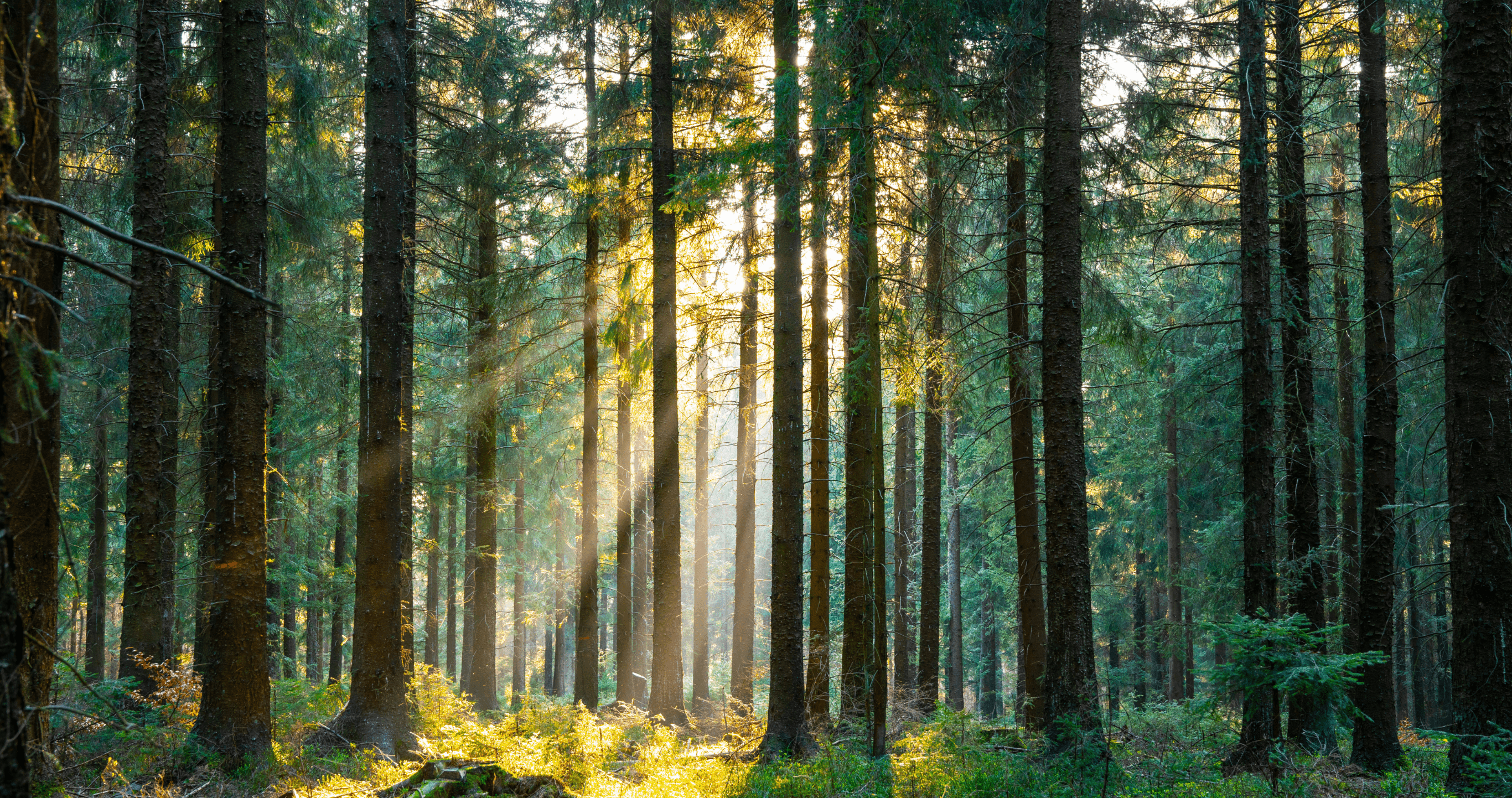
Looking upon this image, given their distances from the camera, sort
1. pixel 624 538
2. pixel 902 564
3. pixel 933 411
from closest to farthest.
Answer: pixel 933 411
pixel 624 538
pixel 902 564

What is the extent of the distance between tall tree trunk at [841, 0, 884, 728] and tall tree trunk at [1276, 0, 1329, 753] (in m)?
5.20

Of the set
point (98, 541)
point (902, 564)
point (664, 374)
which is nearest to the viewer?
point (664, 374)

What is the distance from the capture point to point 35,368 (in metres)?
2.61

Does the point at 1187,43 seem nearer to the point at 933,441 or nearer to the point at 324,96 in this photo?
the point at 933,441

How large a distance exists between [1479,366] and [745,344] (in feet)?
30.0

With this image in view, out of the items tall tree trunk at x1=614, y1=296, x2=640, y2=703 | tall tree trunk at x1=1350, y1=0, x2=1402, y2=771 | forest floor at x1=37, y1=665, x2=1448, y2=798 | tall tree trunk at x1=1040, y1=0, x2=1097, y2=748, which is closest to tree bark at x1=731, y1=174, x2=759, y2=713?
tall tree trunk at x1=614, y1=296, x2=640, y2=703

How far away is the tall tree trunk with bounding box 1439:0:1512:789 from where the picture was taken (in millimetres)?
6590

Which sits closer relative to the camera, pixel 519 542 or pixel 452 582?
pixel 519 542

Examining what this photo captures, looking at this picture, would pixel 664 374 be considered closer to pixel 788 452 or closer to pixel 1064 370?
pixel 788 452

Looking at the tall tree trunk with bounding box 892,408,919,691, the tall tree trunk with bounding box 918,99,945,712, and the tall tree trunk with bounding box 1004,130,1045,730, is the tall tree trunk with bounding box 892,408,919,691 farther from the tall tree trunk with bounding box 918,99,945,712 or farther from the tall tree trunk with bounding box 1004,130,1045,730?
the tall tree trunk with bounding box 1004,130,1045,730

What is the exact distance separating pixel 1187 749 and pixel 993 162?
28.0ft

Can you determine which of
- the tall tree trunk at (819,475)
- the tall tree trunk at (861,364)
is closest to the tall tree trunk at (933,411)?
the tall tree trunk at (861,364)

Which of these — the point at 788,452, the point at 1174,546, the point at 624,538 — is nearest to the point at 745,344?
the point at 624,538

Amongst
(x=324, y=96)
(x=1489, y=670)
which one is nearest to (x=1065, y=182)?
(x=1489, y=670)
